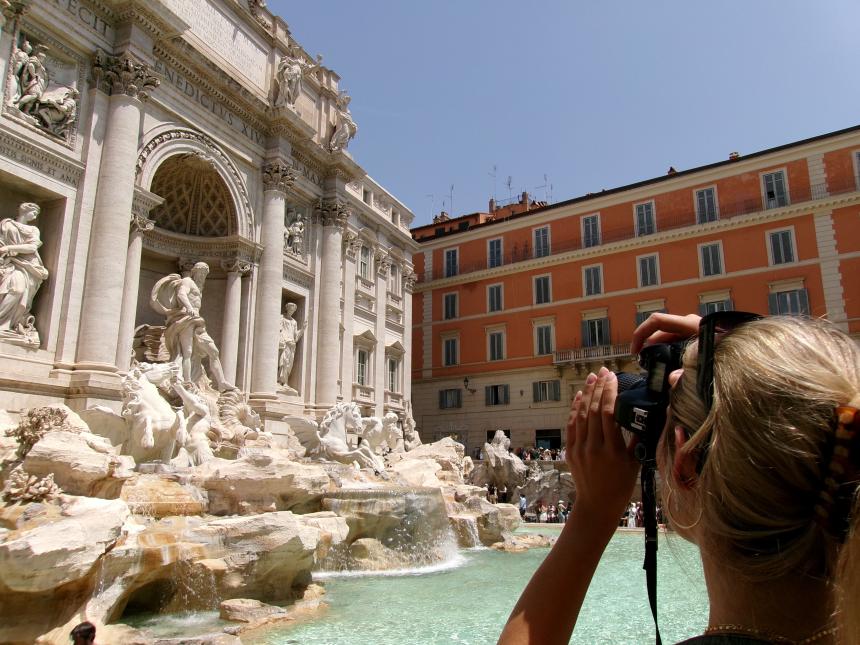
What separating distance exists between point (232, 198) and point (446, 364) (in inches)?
670

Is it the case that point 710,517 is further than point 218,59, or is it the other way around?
point 218,59

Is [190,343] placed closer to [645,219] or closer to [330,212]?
[330,212]

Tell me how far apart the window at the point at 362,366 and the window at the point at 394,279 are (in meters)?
3.82

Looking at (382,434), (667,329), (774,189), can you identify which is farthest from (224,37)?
(774,189)

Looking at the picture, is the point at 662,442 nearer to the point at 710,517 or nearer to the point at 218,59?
the point at 710,517

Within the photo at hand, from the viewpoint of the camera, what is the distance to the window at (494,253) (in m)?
32.5

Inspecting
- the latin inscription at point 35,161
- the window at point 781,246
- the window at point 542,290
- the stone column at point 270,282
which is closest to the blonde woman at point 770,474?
the latin inscription at point 35,161

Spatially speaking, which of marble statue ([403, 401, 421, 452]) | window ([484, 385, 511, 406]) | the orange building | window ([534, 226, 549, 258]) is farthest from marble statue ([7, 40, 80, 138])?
window ([534, 226, 549, 258])

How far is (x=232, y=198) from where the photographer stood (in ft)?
59.9

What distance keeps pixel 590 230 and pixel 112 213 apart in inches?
857

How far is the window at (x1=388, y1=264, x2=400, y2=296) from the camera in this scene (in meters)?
28.2

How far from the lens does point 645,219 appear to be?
2883cm

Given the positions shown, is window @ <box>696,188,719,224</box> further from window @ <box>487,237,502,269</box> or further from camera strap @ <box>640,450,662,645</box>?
camera strap @ <box>640,450,662,645</box>

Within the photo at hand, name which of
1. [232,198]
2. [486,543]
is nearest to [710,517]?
[486,543]
